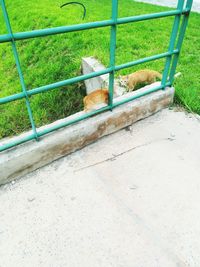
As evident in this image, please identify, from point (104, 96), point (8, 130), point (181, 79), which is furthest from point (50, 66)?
point (104, 96)

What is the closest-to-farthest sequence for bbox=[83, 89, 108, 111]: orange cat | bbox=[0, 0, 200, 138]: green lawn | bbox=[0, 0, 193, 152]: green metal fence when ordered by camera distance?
bbox=[0, 0, 193, 152]: green metal fence < bbox=[83, 89, 108, 111]: orange cat < bbox=[0, 0, 200, 138]: green lawn

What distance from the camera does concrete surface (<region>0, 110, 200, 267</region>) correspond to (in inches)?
60.0

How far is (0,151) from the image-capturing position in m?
1.84

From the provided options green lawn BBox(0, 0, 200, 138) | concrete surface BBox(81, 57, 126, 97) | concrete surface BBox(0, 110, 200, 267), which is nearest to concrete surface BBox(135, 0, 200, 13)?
green lawn BBox(0, 0, 200, 138)

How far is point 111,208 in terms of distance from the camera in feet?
5.75

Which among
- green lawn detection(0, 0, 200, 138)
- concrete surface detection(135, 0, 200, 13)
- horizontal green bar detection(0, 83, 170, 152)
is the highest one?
horizontal green bar detection(0, 83, 170, 152)

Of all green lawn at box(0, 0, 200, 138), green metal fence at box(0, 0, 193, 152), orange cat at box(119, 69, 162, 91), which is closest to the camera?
green metal fence at box(0, 0, 193, 152)

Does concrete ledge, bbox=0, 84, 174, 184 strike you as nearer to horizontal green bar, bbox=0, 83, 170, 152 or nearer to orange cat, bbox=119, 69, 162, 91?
horizontal green bar, bbox=0, 83, 170, 152

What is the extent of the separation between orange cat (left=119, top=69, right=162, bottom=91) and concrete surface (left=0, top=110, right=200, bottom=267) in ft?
2.66

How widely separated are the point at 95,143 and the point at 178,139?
71cm

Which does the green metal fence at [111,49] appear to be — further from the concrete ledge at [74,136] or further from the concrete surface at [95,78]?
the concrete surface at [95,78]

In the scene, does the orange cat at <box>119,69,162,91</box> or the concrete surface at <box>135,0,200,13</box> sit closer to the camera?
the orange cat at <box>119,69,162,91</box>

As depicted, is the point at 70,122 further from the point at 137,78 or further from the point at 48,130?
the point at 137,78

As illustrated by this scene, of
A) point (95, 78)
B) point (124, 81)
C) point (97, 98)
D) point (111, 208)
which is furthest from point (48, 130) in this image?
point (95, 78)
